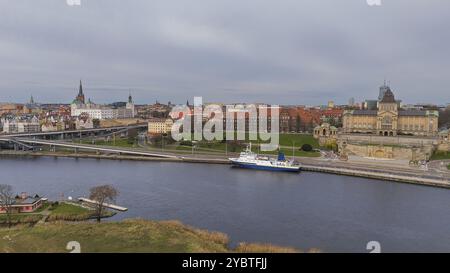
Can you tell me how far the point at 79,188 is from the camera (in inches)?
553

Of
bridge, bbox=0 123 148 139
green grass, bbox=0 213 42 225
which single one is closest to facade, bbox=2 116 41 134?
bridge, bbox=0 123 148 139

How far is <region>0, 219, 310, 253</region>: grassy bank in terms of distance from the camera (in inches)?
284

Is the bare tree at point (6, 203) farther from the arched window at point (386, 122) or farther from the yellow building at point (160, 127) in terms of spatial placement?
the arched window at point (386, 122)

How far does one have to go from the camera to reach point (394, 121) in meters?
24.1

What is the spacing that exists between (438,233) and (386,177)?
21.7ft

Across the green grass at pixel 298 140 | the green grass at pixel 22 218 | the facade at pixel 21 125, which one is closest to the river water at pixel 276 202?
the green grass at pixel 22 218

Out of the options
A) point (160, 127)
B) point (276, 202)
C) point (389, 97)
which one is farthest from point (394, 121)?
point (160, 127)

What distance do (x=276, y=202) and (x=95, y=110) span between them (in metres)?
42.9

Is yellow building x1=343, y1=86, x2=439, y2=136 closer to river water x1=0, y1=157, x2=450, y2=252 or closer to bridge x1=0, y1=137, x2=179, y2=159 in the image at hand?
river water x1=0, y1=157, x2=450, y2=252

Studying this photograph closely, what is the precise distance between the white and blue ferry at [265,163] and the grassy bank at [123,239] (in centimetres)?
971

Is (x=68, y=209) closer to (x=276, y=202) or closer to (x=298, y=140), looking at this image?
(x=276, y=202)

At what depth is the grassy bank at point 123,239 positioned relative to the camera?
7.22 meters

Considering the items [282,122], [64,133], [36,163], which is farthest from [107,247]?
[64,133]

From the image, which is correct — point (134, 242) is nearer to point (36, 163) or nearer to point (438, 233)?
point (438, 233)
